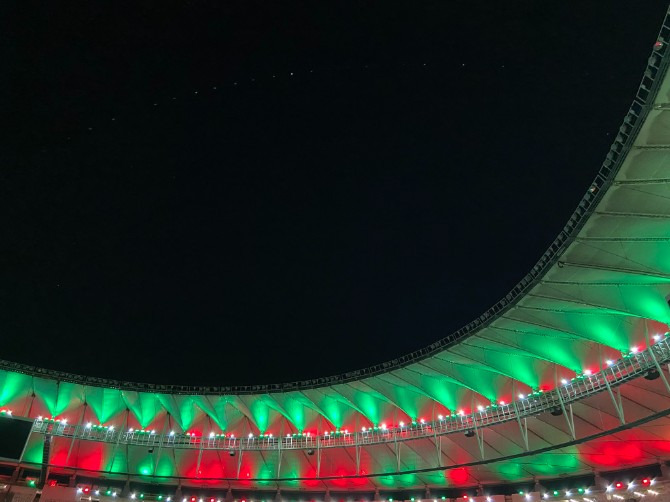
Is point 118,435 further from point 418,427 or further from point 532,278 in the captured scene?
point 532,278

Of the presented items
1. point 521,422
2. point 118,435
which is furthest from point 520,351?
Result: point 118,435

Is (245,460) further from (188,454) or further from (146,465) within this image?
(146,465)

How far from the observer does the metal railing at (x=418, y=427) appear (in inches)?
1391

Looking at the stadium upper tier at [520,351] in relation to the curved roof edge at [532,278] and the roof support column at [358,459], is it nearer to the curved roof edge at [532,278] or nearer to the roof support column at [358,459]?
the curved roof edge at [532,278]

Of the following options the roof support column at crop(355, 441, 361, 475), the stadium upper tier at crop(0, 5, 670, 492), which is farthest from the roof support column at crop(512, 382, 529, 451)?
the roof support column at crop(355, 441, 361, 475)

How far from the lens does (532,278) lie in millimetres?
32250

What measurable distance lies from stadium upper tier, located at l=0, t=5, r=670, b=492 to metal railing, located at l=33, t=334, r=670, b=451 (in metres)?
1.08

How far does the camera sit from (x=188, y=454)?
59094 millimetres

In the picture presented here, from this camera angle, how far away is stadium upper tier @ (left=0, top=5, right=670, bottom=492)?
80.2ft

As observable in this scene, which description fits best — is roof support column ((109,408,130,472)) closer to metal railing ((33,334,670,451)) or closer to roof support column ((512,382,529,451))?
metal railing ((33,334,670,451))

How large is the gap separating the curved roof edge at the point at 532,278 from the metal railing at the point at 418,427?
7.44m

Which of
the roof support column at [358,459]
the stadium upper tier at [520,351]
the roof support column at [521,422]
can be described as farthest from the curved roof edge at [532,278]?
the roof support column at [521,422]

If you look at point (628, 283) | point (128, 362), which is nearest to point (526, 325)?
point (628, 283)

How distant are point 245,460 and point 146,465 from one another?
11538 millimetres
